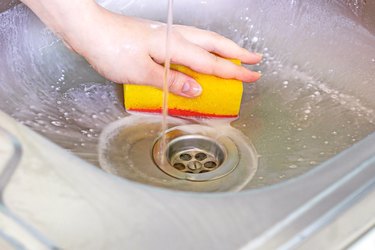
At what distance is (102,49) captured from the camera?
2.14 ft

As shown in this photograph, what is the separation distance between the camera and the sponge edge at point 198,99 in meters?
0.66

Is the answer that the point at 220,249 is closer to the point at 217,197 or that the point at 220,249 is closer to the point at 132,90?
the point at 217,197

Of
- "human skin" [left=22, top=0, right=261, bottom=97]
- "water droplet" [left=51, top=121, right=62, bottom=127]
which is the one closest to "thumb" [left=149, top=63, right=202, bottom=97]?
"human skin" [left=22, top=0, right=261, bottom=97]

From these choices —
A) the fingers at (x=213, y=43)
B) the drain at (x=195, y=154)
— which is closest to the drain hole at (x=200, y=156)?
the drain at (x=195, y=154)

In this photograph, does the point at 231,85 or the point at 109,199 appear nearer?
the point at 109,199

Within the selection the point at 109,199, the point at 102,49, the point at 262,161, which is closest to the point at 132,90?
the point at 102,49

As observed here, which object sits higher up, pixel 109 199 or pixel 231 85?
pixel 231 85

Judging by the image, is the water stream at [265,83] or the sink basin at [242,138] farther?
the water stream at [265,83]

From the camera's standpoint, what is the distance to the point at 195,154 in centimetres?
67

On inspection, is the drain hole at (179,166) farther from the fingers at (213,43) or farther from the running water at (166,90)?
the fingers at (213,43)

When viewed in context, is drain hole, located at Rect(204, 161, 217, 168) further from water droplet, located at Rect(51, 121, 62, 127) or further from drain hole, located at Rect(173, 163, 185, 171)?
water droplet, located at Rect(51, 121, 62, 127)

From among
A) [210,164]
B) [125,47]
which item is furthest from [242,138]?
[125,47]

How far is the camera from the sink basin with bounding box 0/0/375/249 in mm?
406

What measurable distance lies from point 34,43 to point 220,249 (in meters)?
0.43
